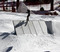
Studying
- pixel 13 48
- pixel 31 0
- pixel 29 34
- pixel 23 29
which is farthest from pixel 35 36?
pixel 31 0

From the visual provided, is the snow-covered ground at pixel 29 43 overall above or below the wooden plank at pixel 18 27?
below

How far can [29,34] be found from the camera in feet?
23.8

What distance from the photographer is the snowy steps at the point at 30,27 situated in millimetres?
7503

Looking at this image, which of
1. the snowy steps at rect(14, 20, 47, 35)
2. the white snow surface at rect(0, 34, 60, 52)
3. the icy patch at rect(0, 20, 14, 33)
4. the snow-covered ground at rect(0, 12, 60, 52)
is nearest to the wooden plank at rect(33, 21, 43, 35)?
the snowy steps at rect(14, 20, 47, 35)

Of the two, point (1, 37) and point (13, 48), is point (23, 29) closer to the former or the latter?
point (1, 37)

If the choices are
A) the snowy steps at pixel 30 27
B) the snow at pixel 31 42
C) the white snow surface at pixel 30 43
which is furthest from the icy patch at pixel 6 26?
the white snow surface at pixel 30 43

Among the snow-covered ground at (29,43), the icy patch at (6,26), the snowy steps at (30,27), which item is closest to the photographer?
the snow-covered ground at (29,43)

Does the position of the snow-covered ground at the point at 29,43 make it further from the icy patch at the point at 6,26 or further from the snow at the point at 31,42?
the icy patch at the point at 6,26

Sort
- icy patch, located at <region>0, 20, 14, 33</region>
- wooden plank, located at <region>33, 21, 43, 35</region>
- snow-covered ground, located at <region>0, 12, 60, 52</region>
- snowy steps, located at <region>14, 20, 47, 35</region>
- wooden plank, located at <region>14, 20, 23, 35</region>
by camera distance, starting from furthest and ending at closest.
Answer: icy patch, located at <region>0, 20, 14, 33</region>, wooden plank, located at <region>33, 21, 43, 35</region>, snowy steps, located at <region>14, 20, 47, 35</region>, wooden plank, located at <region>14, 20, 23, 35</region>, snow-covered ground, located at <region>0, 12, 60, 52</region>

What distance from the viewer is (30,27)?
7.79 m

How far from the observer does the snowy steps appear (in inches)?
295

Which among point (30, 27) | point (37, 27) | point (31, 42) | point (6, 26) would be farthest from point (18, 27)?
point (31, 42)

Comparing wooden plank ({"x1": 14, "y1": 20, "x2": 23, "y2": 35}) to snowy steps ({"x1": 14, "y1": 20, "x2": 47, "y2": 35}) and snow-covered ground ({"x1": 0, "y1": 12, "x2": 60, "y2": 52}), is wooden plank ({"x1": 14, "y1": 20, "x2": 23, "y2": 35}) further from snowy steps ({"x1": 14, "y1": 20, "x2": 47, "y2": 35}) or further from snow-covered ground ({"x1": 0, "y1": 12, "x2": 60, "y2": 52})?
snow-covered ground ({"x1": 0, "y1": 12, "x2": 60, "y2": 52})

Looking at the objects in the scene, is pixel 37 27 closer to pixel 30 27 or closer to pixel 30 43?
pixel 30 27
